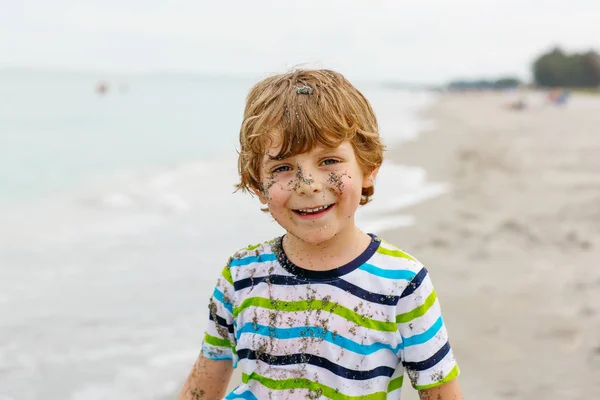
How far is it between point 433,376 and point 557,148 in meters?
13.9

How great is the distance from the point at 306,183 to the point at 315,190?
3 cm

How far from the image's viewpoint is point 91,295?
502 cm

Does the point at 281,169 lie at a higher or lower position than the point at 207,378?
higher

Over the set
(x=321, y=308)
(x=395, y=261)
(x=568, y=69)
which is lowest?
(x=321, y=308)

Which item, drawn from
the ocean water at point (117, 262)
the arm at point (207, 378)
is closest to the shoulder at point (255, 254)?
the arm at point (207, 378)

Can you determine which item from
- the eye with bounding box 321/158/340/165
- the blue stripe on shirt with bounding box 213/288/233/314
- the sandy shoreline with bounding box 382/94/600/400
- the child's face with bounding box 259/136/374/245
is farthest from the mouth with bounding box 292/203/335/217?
the sandy shoreline with bounding box 382/94/600/400

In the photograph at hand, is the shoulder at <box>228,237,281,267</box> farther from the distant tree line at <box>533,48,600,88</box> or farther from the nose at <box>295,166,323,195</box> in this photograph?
the distant tree line at <box>533,48,600,88</box>

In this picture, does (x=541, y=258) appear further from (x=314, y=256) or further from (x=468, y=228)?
(x=314, y=256)

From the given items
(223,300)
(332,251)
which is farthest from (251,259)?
(332,251)

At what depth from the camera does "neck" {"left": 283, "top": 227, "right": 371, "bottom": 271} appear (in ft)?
5.77

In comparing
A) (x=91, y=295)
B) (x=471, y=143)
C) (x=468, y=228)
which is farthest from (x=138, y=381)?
(x=471, y=143)

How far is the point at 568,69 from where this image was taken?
80.0m

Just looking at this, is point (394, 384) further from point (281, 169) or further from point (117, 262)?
point (117, 262)

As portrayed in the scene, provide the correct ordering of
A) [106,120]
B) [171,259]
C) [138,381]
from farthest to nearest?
[106,120], [171,259], [138,381]
